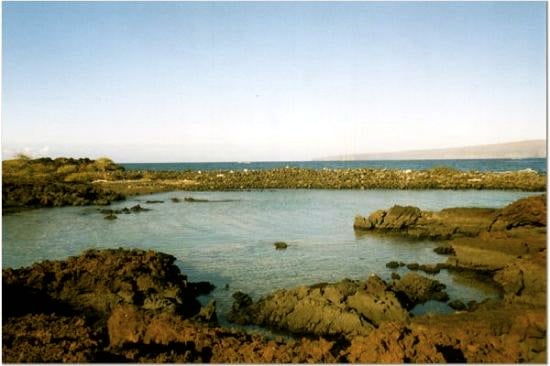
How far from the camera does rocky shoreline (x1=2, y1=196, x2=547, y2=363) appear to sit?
27.1 feet

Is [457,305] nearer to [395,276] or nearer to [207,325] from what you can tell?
[395,276]

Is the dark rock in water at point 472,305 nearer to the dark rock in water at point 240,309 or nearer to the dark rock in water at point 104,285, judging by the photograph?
the dark rock in water at point 240,309

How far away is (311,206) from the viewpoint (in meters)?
38.2

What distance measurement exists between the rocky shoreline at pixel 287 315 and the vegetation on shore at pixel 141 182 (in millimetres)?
26746

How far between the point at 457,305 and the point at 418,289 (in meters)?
1.39

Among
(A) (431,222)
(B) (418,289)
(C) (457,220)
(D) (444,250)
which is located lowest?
(B) (418,289)

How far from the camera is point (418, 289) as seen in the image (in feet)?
48.3

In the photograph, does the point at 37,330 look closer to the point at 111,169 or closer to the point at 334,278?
the point at 334,278

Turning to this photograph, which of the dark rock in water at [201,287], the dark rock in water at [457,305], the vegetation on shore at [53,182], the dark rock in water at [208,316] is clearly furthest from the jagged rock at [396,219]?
the vegetation on shore at [53,182]

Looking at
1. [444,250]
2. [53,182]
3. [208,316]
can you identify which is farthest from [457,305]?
[53,182]

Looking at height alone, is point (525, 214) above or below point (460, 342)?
above

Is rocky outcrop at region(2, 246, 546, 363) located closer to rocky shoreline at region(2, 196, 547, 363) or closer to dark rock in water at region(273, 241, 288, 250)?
A: rocky shoreline at region(2, 196, 547, 363)

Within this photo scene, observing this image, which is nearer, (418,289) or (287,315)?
(287,315)

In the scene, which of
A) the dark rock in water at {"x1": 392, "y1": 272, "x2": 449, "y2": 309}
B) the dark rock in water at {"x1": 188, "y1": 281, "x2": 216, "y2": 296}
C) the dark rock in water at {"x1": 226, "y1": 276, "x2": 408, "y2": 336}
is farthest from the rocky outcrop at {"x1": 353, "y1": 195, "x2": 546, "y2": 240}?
the dark rock in water at {"x1": 188, "y1": 281, "x2": 216, "y2": 296}
